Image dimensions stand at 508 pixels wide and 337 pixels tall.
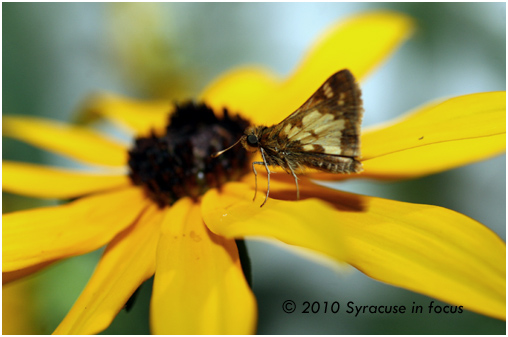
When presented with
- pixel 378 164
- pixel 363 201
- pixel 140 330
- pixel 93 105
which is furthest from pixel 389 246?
pixel 93 105

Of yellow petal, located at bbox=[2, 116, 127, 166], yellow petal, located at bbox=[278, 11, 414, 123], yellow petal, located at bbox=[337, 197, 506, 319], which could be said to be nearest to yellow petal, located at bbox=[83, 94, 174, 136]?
yellow petal, located at bbox=[2, 116, 127, 166]

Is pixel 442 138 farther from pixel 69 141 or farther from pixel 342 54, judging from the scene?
pixel 69 141

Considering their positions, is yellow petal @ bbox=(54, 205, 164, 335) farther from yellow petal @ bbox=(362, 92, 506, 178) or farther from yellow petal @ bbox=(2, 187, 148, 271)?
yellow petal @ bbox=(362, 92, 506, 178)

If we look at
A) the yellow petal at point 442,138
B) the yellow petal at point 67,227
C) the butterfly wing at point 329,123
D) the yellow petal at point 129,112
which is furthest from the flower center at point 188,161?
the yellow petal at point 129,112

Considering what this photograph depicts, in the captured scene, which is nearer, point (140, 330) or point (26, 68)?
point (140, 330)

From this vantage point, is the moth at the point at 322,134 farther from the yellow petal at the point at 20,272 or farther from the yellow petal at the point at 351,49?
the yellow petal at the point at 20,272

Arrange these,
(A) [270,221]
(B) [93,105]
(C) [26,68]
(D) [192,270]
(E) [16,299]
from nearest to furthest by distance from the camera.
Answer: (A) [270,221] < (D) [192,270] < (E) [16,299] < (B) [93,105] < (C) [26,68]

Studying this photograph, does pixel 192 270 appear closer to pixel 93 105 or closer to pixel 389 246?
pixel 389 246
